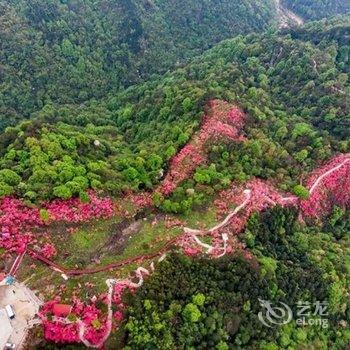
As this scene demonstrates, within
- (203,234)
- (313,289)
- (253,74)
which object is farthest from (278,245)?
(253,74)

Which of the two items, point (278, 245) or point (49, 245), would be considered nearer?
point (49, 245)

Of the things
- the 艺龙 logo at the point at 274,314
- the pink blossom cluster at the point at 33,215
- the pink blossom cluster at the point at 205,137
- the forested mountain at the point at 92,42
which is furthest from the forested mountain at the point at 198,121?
the 艺龙 logo at the point at 274,314

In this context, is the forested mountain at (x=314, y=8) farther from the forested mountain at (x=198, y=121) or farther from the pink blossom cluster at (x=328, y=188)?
the pink blossom cluster at (x=328, y=188)

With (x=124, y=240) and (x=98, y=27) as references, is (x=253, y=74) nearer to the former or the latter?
(x=98, y=27)

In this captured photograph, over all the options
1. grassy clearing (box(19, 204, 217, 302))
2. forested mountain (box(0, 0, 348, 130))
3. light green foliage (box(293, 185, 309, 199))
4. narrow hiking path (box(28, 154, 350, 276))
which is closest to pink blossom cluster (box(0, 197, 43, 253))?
narrow hiking path (box(28, 154, 350, 276))

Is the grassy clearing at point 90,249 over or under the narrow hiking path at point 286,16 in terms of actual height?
under

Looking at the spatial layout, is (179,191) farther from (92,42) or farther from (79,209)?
(92,42)
